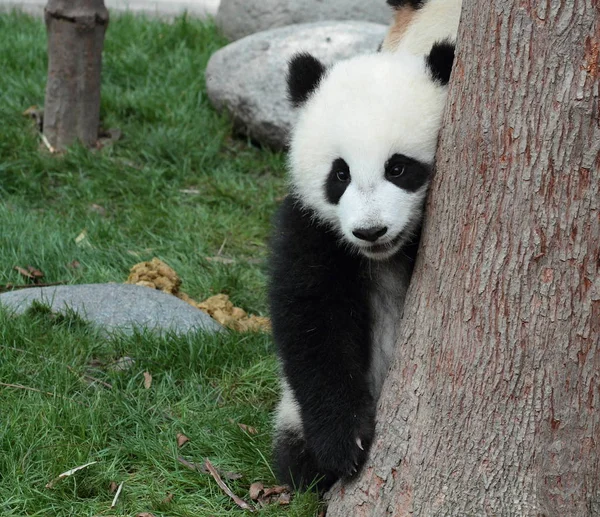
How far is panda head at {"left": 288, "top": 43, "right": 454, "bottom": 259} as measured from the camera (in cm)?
281

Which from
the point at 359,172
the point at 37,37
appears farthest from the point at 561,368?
the point at 37,37

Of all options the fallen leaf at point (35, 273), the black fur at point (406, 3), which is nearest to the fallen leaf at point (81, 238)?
the fallen leaf at point (35, 273)

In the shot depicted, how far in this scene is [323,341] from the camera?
304cm

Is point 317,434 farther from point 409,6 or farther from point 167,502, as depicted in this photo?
point 409,6

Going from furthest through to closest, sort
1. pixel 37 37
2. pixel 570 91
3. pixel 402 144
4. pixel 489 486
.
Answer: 1. pixel 37 37
2. pixel 402 144
3. pixel 489 486
4. pixel 570 91

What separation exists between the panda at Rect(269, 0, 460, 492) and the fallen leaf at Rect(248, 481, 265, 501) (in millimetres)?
96

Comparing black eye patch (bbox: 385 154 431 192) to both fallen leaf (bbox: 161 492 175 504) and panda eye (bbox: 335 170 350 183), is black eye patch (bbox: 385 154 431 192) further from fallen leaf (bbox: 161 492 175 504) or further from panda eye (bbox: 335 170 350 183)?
fallen leaf (bbox: 161 492 175 504)

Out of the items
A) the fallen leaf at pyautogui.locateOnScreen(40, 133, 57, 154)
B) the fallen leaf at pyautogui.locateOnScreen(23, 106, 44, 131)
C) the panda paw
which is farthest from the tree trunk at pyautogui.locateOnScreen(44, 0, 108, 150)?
the panda paw

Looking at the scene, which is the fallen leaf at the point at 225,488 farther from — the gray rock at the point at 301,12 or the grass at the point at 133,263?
the gray rock at the point at 301,12

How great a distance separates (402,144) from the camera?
2816mm

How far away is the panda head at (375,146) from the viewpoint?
9.21ft

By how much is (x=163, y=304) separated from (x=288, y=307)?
63.4 inches

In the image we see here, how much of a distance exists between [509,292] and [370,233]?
485 mm

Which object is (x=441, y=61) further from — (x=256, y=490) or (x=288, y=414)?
(x=256, y=490)
